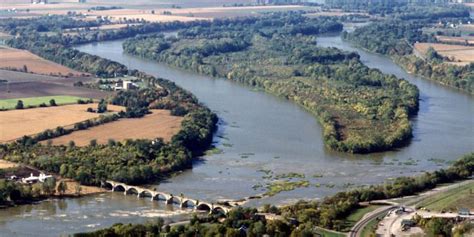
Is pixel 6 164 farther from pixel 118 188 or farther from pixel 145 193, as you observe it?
pixel 145 193

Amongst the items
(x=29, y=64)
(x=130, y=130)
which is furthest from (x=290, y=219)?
(x=29, y=64)

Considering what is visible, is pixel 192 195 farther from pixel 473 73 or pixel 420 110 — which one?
pixel 473 73

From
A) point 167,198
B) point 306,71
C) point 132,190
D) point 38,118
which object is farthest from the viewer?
point 306,71

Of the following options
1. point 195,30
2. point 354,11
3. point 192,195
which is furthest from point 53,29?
point 192,195

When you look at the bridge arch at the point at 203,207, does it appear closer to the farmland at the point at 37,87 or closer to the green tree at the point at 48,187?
the green tree at the point at 48,187

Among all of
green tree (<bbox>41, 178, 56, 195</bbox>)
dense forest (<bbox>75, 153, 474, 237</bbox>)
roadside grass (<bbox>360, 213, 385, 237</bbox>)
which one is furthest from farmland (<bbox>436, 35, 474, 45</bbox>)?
green tree (<bbox>41, 178, 56, 195</bbox>)

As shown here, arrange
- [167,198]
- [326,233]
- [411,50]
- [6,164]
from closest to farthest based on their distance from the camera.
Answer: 1. [326,233]
2. [167,198]
3. [6,164]
4. [411,50]

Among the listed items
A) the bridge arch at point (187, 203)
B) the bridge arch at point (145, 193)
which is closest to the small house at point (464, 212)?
the bridge arch at point (187, 203)
